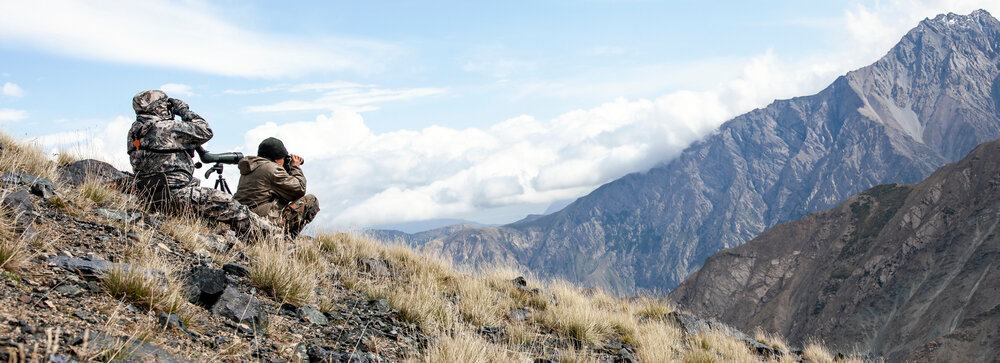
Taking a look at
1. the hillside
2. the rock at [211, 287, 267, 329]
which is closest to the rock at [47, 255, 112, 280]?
the hillside

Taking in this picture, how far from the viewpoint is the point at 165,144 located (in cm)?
739

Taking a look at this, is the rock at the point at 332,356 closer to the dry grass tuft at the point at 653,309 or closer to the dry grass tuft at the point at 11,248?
the dry grass tuft at the point at 11,248

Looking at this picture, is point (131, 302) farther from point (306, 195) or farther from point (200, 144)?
point (306, 195)

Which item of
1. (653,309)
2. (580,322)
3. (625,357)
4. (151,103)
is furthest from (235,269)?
(653,309)

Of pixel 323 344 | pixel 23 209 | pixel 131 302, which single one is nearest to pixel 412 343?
pixel 323 344

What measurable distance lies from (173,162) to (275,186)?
1382mm

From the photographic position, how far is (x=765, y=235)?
173m

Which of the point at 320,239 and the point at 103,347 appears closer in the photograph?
the point at 103,347

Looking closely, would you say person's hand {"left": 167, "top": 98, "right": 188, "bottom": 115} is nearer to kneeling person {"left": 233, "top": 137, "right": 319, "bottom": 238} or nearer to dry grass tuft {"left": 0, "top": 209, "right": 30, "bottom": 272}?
kneeling person {"left": 233, "top": 137, "right": 319, "bottom": 238}

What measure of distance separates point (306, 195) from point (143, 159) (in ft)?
7.44

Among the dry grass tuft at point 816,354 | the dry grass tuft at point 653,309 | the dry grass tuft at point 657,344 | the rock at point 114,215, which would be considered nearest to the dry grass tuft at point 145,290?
the rock at point 114,215

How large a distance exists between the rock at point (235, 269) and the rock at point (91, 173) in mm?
3095

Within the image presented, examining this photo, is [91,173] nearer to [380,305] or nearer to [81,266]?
[81,266]

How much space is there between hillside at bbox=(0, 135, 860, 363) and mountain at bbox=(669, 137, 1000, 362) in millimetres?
69154
